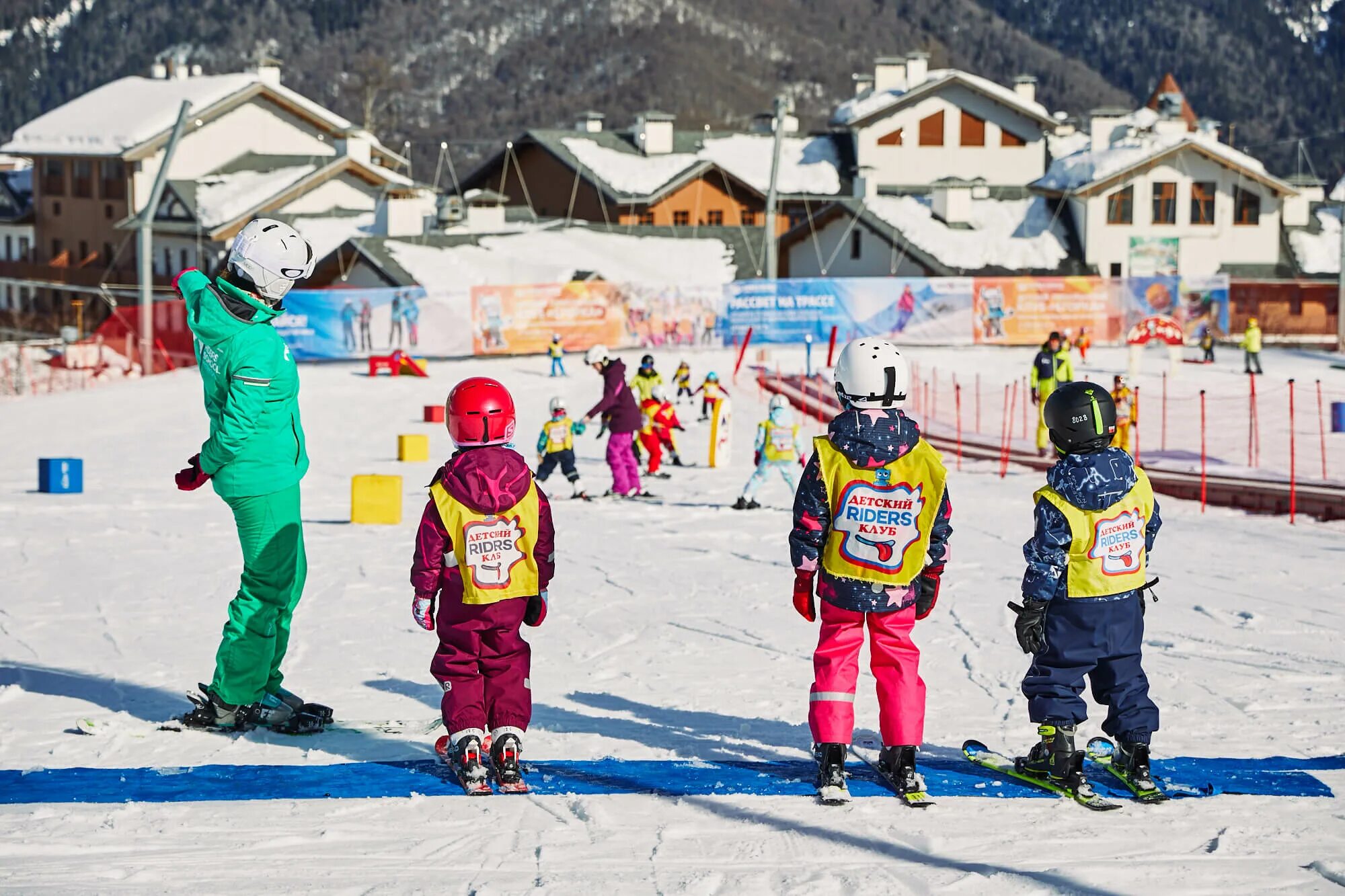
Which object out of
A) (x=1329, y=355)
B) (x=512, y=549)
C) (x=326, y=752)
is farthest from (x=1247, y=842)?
(x=1329, y=355)

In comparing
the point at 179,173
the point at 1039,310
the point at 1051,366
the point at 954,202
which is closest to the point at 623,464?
the point at 1051,366

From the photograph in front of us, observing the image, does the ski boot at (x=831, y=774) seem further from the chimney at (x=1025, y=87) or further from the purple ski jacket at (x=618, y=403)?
the chimney at (x=1025, y=87)

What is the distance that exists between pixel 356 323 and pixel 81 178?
113ft

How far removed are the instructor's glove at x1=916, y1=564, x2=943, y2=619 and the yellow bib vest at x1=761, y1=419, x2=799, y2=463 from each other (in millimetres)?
8958

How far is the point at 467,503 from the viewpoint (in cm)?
594

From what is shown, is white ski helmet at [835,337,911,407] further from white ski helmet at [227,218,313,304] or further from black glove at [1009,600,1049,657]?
white ski helmet at [227,218,313,304]

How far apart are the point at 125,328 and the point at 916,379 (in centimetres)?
1727

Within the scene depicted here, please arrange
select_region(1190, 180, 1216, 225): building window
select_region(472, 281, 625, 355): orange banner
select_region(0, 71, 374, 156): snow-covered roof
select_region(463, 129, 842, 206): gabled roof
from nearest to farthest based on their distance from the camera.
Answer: select_region(472, 281, 625, 355): orange banner, select_region(1190, 180, 1216, 225): building window, select_region(463, 129, 842, 206): gabled roof, select_region(0, 71, 374, 156): snow-covered roof

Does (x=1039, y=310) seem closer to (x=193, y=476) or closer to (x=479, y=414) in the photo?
(x=193, y=476)

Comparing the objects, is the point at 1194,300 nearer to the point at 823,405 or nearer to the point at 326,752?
the point at 823,405

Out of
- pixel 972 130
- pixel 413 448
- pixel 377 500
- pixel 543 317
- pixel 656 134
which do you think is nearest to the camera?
pixel 377 500

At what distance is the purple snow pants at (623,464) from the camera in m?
16.1

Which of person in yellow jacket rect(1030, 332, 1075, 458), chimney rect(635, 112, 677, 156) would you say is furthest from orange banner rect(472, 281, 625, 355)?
chimney rect(635, 112, 677, 156)

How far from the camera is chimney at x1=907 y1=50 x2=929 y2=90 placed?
65688 millimetres
